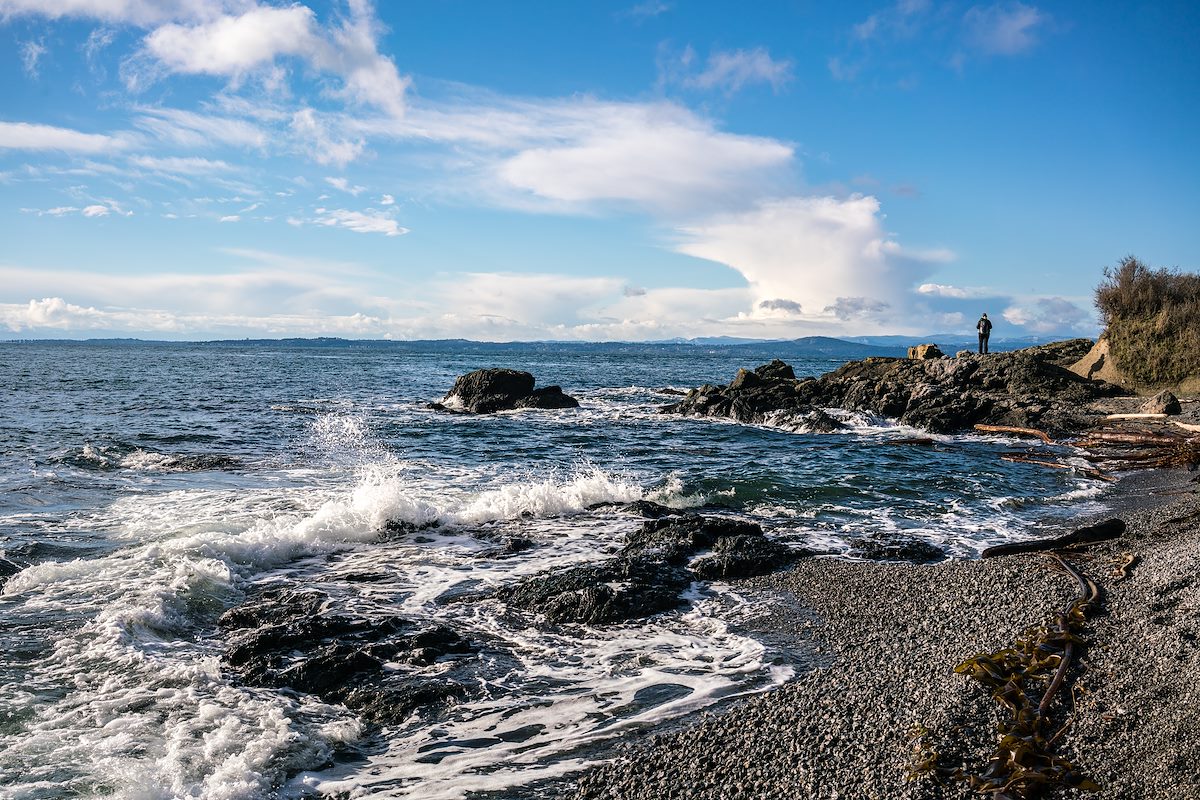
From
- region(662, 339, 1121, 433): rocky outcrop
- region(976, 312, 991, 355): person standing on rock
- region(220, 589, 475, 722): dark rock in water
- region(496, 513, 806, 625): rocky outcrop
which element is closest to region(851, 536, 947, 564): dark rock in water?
region(496, 513, 806, 625): rocky outcrop

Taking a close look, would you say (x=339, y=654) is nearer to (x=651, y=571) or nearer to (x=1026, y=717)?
(x=651, y=571)

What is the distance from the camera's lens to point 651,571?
35.2 ft

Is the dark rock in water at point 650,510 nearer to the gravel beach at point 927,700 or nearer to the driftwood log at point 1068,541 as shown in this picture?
the gravel beach at point 927,700

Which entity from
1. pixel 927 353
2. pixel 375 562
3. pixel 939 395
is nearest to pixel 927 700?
pixel 375 562

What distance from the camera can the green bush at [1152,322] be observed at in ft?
97.1

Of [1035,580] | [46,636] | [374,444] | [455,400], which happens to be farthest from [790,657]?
[455,400]

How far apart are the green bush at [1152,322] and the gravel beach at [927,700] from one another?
25.8 meters

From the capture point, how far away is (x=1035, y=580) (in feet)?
31.2

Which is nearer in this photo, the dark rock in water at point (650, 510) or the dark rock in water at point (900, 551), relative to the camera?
the dark rock in water at point (900, 551)

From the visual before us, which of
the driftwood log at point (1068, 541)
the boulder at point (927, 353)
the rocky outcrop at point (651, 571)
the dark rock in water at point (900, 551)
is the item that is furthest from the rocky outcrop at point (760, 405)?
the rocky outcrop at point (651, 571)

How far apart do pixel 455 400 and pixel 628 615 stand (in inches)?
1181

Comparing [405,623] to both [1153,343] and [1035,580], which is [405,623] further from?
[1153,343]

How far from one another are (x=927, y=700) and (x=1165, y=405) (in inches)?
942

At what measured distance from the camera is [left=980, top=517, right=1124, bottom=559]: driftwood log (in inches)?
443
